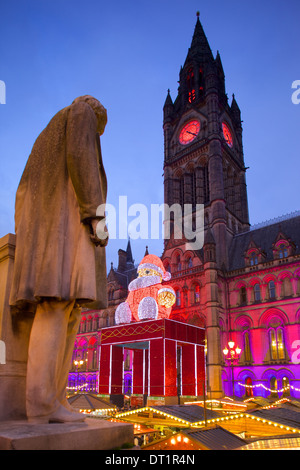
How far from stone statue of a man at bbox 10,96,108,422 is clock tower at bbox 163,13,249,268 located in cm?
3580

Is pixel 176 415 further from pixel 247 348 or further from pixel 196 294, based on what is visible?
pixel 196 294

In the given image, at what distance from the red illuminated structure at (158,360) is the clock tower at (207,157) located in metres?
15.4

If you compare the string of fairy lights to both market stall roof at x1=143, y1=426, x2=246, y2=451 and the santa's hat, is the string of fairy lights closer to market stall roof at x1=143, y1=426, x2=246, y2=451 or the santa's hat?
the santa's hat

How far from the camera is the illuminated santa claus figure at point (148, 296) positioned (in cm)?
2419

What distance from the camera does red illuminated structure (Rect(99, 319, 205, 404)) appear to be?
21469mm

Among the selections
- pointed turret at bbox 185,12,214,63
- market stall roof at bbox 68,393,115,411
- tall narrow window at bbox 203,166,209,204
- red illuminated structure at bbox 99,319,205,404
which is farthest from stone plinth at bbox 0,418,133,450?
pointed turret at bbox 185,12,214,63

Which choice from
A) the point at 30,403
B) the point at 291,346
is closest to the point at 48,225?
the point at 30,403

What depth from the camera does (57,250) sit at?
119 inches

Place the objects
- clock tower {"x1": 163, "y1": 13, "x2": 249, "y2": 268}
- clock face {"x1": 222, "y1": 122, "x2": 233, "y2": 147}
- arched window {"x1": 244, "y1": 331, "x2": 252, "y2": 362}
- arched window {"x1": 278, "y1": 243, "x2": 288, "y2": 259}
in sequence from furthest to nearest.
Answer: clock face {"x1": 222, "y1": 122, "x2": 233, "y2": 147}
clock tower {"x1": 163, "y1": 13, "x2": 249, "y2": 268}
arched window {"x1": 278, "y1": 243, "x2": 288, "y2": 259}
arched window {"x1": 244, "y1": 331, "x2": 252, "y2": 362}

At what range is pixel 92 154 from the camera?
10.8ft

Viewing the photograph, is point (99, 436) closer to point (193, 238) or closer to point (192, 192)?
point (193, 238)

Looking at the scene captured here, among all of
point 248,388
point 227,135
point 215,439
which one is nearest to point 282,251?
point 248,388

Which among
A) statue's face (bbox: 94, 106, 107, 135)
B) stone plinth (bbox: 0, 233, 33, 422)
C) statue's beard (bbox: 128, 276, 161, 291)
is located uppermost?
statue's beard (bbox: 128, 276, 161, 291)

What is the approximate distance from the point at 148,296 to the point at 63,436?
76.0 ft
